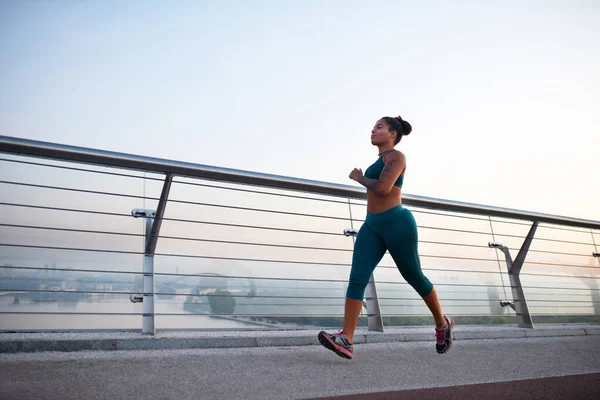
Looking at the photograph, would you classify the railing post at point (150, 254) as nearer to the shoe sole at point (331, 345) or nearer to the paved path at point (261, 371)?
the paved path at point (261, 371)

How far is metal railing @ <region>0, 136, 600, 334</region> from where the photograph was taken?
2834 millimetres

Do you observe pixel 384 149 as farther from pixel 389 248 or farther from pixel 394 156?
pixel 389 248

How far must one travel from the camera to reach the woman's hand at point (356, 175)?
2.97 m

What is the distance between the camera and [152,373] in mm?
2250

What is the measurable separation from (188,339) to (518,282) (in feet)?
11.6

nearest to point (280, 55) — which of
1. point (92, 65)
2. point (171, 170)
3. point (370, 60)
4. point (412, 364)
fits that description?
point (370, 60)

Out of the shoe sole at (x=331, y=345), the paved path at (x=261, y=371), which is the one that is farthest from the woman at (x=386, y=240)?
the paved path at (x=261, y=371)

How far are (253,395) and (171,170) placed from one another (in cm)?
167

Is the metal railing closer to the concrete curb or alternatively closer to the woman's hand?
the concrete curb

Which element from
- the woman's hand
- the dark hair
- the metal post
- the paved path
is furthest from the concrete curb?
the dark hair

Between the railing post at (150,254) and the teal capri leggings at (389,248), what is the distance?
1.25 m

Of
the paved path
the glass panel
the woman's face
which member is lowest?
the paved path

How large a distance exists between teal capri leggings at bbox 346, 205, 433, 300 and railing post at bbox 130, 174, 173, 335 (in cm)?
125

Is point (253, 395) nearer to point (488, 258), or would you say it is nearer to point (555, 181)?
point (488, 258)
